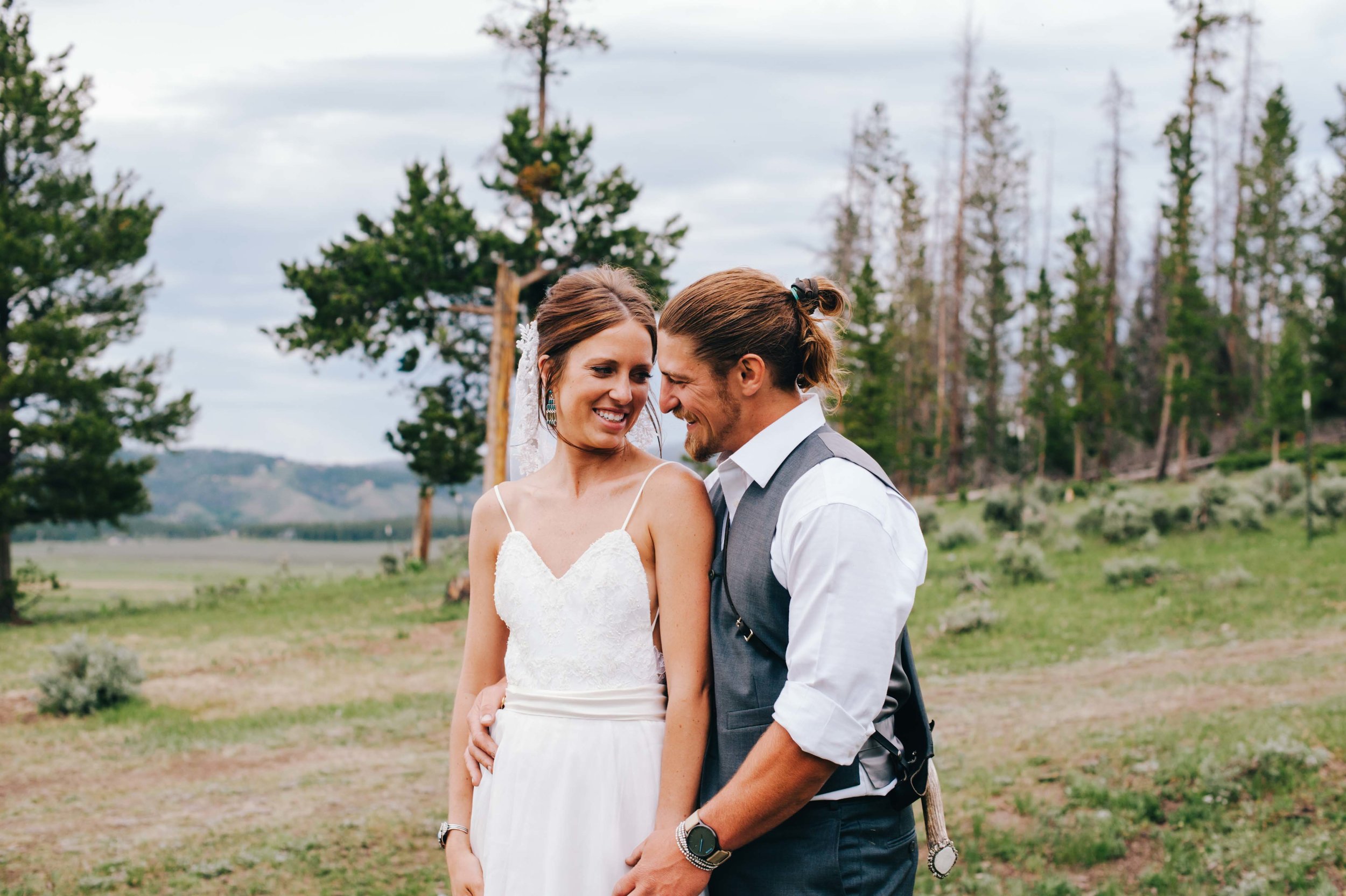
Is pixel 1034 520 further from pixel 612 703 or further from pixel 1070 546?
pixel 612 703

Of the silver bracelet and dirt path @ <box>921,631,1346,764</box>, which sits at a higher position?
the silver bracelet

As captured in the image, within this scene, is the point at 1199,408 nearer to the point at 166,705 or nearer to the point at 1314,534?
the point at 1314,534

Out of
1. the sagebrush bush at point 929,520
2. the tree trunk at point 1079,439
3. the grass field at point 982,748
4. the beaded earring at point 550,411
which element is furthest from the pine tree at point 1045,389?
the beaded earring at point 550,411

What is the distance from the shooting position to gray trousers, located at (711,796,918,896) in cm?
216

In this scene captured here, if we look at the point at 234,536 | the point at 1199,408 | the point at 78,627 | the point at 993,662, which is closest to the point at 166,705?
the point at 993,662

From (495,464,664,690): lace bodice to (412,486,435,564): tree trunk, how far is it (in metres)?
26.9

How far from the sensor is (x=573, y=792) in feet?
7.58

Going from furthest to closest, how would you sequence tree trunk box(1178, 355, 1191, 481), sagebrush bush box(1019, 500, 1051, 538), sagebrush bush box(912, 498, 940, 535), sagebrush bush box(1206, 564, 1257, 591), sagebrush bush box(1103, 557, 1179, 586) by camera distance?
1. tree trunk box(1178, 355, 1191, 481)
2. sagebrush bush box(912, 498, 940, 535)
3. sagebrush bush box(1019, 500, 1051, 538)
4. sagebrush bush box(1103, 557, 1179, 586)
5. sagebrush bush box(1206, 564, 1257, 591)

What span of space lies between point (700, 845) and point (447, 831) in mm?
780

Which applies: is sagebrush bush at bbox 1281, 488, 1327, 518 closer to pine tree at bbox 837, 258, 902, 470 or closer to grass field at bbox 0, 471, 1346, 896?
grass field at bbox 0, 471, 1346, 896

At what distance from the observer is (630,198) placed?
70.2 ft

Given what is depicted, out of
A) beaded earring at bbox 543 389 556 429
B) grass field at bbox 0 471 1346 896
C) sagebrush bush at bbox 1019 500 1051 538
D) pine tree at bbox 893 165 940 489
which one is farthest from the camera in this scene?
pine tree at bbox 893 165 940 489

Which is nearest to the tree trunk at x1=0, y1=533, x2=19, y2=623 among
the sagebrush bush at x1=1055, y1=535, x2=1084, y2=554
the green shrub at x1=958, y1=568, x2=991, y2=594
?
the green shrub at x1=958, y1=568, x2=991, y2=594

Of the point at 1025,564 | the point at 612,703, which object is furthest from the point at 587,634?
the point at 1025,564
